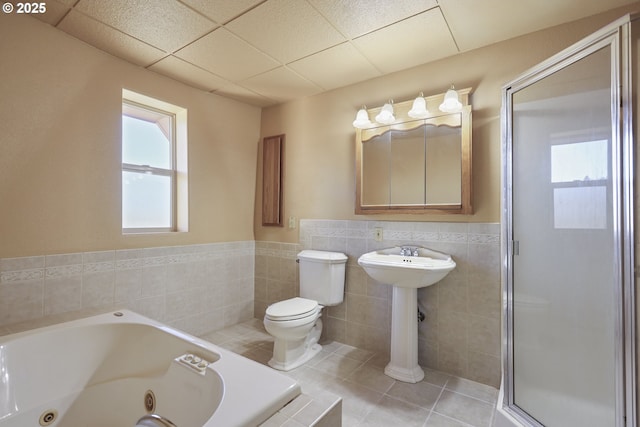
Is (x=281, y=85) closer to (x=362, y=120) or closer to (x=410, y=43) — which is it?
(x=362, y=120)

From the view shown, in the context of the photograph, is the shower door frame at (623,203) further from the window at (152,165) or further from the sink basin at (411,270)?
the window at (152,165)

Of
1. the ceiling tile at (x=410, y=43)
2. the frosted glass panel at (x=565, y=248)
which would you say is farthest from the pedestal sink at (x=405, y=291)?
the ceiling tile at (x=410, y=43)

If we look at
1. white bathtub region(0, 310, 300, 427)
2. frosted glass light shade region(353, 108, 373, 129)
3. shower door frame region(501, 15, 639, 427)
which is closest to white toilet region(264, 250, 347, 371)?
white bathtub region(0, 310, 300, 427)

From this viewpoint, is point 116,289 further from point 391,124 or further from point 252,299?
point 391,124

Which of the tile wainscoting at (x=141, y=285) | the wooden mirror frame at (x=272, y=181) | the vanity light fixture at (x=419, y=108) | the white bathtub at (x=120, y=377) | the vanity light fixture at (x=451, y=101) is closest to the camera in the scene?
the white bathtub at (x=120, y=377)

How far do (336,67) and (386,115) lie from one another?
52 centimetres

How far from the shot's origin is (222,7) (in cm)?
161

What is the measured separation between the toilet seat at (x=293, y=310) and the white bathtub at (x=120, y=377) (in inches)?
27.8

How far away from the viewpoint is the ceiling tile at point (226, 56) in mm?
1901

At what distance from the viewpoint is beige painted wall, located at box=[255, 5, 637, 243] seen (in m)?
1.85

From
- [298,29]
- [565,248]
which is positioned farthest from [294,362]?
[298,29]

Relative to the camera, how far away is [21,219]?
1.69m

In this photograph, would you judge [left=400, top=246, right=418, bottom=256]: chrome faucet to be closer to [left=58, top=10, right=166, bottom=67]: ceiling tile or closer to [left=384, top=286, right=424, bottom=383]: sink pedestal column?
[left=384, top=286, right=424, bottom=383]: sink pedestal column

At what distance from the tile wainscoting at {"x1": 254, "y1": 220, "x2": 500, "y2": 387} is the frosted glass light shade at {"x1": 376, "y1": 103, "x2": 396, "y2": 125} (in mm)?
788
